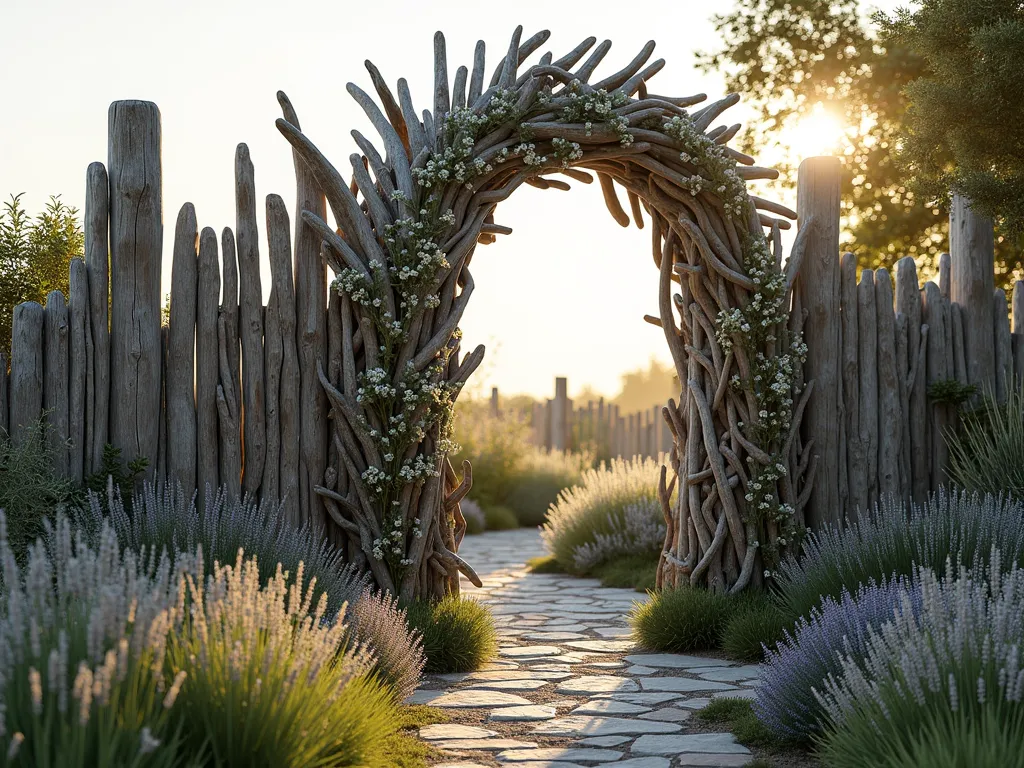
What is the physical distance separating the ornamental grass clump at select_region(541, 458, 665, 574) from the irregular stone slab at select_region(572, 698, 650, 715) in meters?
4.02

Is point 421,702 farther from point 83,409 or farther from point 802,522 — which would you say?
point 802,522

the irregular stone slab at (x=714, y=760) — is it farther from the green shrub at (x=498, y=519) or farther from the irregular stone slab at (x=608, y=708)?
the green shrub at (x=498, y=519)

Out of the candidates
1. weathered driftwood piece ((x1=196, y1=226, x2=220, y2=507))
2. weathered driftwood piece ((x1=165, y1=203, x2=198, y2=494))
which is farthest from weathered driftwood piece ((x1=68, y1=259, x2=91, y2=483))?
weathered driftwood piece ((x1=196, y1=226, x2=220, y2=507))

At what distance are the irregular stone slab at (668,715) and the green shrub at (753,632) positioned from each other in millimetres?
1036

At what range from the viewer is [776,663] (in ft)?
13.0

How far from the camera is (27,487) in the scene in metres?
4.78

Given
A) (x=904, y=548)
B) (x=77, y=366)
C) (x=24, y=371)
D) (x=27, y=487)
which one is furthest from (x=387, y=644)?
(x=904, y=548)

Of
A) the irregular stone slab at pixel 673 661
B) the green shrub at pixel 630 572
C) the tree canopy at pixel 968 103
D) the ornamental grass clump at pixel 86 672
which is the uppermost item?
the tree canopy at pixel 968 103

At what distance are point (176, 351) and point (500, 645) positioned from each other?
2.42 meters

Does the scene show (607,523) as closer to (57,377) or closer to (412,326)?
(412,326)

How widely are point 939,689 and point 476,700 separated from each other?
7.32 feet

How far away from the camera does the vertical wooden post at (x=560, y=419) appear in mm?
17172

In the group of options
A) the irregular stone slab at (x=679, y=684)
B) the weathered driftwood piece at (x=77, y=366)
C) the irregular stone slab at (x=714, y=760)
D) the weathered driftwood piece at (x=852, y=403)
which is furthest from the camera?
the weathered driftwood piece at (x=852, y=403)

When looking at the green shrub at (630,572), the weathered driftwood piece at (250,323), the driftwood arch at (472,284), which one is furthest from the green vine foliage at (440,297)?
the green shrub at (630,572)
